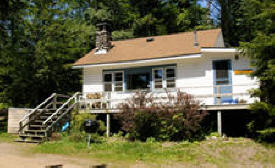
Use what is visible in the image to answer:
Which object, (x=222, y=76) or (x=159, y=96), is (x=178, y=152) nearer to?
(x=159, y=96)

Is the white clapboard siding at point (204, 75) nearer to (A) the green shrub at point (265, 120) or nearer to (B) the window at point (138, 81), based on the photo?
(B) the window at point (138, 81)

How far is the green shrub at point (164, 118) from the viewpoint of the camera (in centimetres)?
1153

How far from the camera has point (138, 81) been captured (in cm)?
1625

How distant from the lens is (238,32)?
29047 mm

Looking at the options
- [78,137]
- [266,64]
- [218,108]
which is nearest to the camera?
[266,64]

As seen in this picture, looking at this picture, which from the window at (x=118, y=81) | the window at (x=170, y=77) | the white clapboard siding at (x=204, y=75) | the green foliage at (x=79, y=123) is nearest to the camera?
the green foliage at (x=79, y=123)

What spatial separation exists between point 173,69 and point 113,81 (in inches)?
156

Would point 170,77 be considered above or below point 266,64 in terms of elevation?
below

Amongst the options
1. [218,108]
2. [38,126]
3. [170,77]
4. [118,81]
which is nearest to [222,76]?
[218,108]

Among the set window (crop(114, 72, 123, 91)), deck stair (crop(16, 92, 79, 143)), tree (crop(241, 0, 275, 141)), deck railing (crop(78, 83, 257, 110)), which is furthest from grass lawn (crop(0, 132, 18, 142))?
tree (crop(241, 0, 275, 141))

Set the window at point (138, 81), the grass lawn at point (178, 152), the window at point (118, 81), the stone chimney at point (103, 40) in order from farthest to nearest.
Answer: the stone chimney at point (103, 40) < the window at point (118, 81) < the window at point (138, 81) < the grass lawn at point (178, 152)

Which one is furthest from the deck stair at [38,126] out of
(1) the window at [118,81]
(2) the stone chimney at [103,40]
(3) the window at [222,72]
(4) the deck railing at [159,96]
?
(3) the window at [222,72]

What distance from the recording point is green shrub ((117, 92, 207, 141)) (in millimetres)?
11531

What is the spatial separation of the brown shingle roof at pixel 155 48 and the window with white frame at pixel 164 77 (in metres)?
0.93
